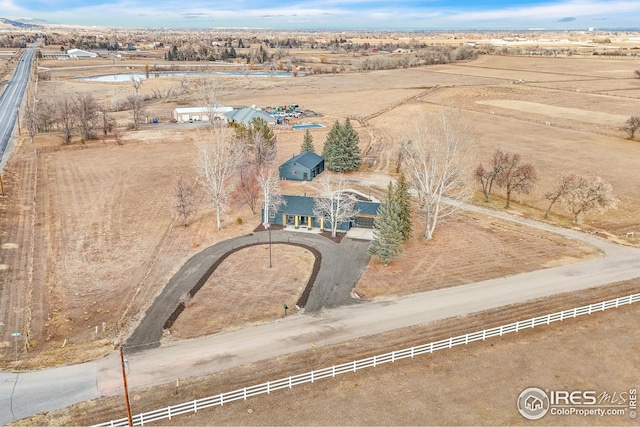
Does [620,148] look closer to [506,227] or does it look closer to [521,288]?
[506,227]

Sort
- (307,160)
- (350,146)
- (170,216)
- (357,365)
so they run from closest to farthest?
(357,365) → (170,216) → (307,160) → (350,146)

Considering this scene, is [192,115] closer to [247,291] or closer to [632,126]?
[247,291]

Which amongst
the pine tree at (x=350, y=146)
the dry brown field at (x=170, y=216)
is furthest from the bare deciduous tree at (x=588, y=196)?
the pine tree at (x=350, y=146)

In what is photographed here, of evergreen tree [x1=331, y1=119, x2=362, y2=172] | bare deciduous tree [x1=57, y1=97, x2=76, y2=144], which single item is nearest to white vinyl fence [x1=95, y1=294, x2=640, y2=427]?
evergreen tree [x1=331, y1=119, x2=362, y2=172]

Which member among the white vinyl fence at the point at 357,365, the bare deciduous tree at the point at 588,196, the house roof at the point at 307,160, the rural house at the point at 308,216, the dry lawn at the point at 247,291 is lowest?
the dry lawn at the point at 247,291

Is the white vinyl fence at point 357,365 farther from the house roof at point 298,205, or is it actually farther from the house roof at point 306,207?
the house roof at point 298,205

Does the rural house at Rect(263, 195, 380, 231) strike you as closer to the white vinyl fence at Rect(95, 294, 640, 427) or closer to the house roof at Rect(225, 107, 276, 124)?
the white vinyl fence at Rect(95, 294, 640, 427)

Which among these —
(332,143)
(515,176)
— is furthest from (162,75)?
(515,176)
